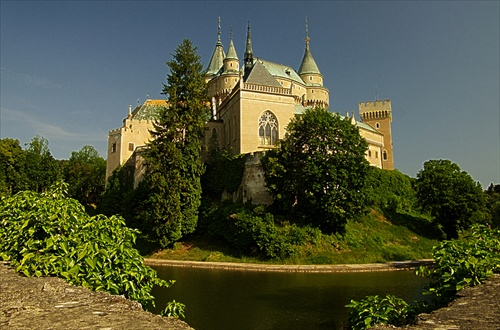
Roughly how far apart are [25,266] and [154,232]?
26.0 meters

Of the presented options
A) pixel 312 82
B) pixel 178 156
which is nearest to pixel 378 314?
pixel 178 156

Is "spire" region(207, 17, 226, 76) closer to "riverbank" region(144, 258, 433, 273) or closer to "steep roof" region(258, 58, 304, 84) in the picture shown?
"steep roof" region(258, 58, 304, 84)

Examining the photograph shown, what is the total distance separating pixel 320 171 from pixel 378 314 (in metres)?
21.6

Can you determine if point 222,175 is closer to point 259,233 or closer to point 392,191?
point 259,233

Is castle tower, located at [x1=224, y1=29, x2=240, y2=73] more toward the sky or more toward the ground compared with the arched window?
more toward the sky

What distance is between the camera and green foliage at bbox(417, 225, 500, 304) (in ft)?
18.9

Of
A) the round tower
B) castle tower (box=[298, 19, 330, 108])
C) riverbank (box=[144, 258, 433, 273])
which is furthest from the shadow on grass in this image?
the round tower

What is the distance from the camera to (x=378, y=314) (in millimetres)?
5598

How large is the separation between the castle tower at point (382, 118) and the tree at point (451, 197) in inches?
986

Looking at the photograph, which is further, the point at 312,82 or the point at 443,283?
the point at 312,82

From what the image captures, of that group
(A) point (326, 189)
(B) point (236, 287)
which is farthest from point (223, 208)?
(B) point (236, 287)

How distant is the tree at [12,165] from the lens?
47.9 metres

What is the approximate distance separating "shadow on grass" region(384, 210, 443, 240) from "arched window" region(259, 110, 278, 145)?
13.6 m

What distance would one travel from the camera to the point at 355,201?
27.1 m
